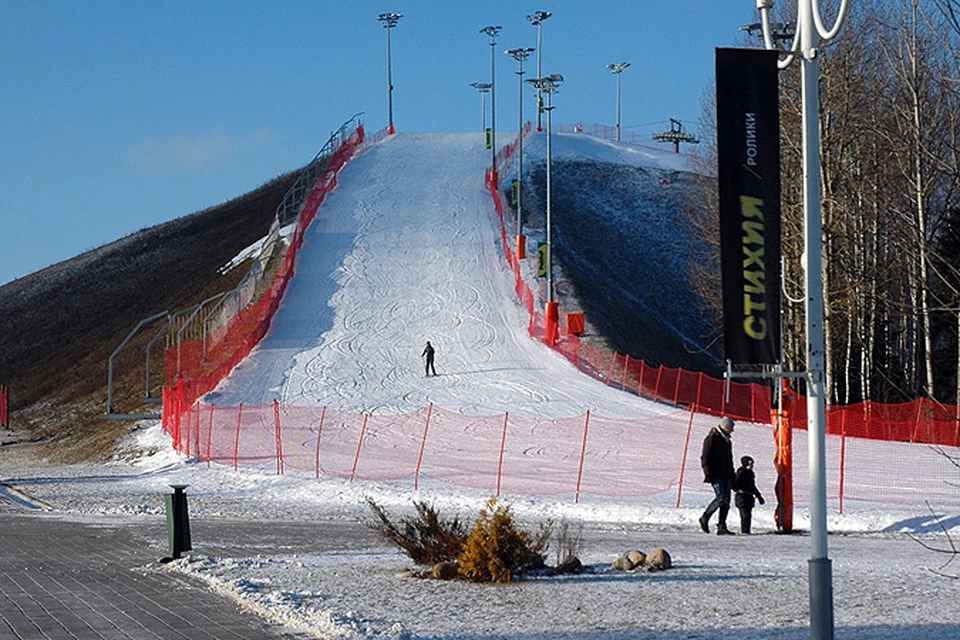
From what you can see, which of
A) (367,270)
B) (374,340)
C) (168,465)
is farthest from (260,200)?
(168,465)

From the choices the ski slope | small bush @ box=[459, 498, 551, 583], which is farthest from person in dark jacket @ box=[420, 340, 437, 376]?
small bush @ box=[459, 498, 551, 583]

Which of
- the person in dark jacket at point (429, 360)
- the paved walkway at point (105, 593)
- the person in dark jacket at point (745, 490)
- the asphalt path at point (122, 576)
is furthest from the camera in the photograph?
the person in dark jacket at point (429, 360)

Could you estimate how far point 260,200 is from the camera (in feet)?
340

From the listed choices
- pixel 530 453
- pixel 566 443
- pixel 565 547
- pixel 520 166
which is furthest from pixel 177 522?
pixel 520 166

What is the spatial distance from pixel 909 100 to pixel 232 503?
1868 centimetres

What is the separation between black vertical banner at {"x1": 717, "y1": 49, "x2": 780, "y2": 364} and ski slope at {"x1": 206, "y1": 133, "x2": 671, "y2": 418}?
2544cm

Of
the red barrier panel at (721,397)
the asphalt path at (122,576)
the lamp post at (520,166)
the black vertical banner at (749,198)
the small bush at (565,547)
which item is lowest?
the asphalt path at (122,576)

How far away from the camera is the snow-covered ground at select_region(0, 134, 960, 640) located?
10.6m

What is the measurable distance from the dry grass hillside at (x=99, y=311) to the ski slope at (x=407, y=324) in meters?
6.22

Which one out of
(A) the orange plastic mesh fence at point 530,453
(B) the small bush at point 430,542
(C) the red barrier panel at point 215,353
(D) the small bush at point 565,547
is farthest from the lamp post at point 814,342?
(C) the red barrier panel at point 215,353

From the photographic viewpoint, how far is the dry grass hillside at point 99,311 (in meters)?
49.0

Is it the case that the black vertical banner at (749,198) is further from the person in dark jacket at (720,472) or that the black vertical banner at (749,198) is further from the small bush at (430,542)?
the person in dark jacket at (720,472)

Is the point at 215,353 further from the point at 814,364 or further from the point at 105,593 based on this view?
the point at 814,364

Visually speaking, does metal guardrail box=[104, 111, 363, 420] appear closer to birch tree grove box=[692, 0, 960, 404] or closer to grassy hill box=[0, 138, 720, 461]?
grassy hill box=[0, 138, 720, 461]
